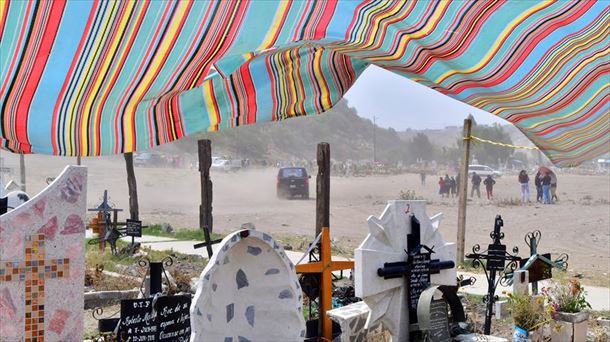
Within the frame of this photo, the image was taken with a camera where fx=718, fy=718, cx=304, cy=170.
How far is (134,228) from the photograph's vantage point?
42.6 ft

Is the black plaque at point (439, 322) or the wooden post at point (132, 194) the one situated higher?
the wooden post at point (132, 194)

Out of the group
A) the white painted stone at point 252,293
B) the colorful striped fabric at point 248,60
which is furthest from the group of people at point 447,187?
the white painted stone at point 252,293

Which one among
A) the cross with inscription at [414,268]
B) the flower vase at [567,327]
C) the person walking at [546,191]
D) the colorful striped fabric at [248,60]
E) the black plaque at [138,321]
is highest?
the colorful striped fabric at [248,60]

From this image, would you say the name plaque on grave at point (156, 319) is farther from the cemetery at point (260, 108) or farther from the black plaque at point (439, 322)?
the black plaque at point (439, 322)

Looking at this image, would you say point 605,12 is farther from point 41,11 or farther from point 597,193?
point 597,193

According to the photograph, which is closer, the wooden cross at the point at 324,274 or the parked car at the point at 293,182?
the wooden cross at the point at 324,274

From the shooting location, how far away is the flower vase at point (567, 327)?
648 cm

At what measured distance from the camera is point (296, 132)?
117250mm

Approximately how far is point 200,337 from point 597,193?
41613 millimetres

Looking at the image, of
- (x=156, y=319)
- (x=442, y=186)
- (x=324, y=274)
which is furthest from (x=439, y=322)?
Result: (x=442, y=186)

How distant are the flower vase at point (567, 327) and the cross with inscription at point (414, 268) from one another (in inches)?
49.1

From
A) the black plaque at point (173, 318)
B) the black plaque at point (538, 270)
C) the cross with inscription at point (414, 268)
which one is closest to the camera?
the black plaque at point (173, 318)

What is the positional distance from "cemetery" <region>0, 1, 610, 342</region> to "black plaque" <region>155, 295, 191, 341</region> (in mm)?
12

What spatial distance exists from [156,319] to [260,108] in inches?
67.4
